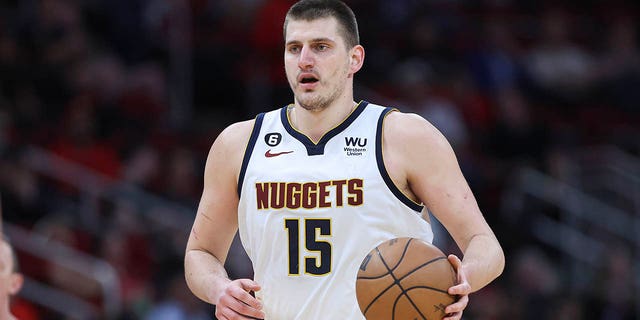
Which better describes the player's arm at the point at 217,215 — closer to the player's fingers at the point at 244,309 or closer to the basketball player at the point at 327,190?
the basketball player at the point at 327,190

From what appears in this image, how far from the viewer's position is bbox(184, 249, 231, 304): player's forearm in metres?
5.27

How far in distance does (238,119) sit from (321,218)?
323 inches

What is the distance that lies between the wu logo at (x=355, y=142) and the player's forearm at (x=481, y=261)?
0.70 meters

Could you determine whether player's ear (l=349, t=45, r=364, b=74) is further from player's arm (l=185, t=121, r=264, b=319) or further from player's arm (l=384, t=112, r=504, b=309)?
player's arm (l=185, t=121, r=264, b=319)

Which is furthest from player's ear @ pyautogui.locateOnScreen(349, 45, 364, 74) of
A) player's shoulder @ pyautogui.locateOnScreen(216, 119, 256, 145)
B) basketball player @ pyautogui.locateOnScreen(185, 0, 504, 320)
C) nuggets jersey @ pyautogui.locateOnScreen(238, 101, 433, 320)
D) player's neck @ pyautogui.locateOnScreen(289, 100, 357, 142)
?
player's shoulder @ pyautogui.locateOnScreen(216, 119, 256, 145)

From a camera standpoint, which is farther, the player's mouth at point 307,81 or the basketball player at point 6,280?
the player's mouth at point 307,81

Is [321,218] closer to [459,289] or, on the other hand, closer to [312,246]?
[312,246]

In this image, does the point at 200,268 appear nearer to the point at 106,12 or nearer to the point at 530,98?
the point at 106,12

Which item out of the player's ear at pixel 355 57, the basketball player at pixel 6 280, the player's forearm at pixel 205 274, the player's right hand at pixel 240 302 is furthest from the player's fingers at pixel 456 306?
the basketball player at pixel 6 280

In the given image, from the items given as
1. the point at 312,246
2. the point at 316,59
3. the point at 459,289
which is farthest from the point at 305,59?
the point at 459,289

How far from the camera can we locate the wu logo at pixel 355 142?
5316mm

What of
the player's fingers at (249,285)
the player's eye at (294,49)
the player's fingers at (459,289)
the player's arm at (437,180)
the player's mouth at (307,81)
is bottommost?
the player's fingers at (459,289)

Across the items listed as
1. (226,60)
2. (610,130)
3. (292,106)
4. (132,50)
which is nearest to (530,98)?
(610,130)

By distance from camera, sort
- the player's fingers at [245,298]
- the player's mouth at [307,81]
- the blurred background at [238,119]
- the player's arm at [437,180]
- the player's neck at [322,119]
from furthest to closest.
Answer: the blurred background at [238,119] < the player's neck at [322,119] < the player's mouth at [307,81] < the player's arm at [437,180] < the player's fingers at [245,298]
